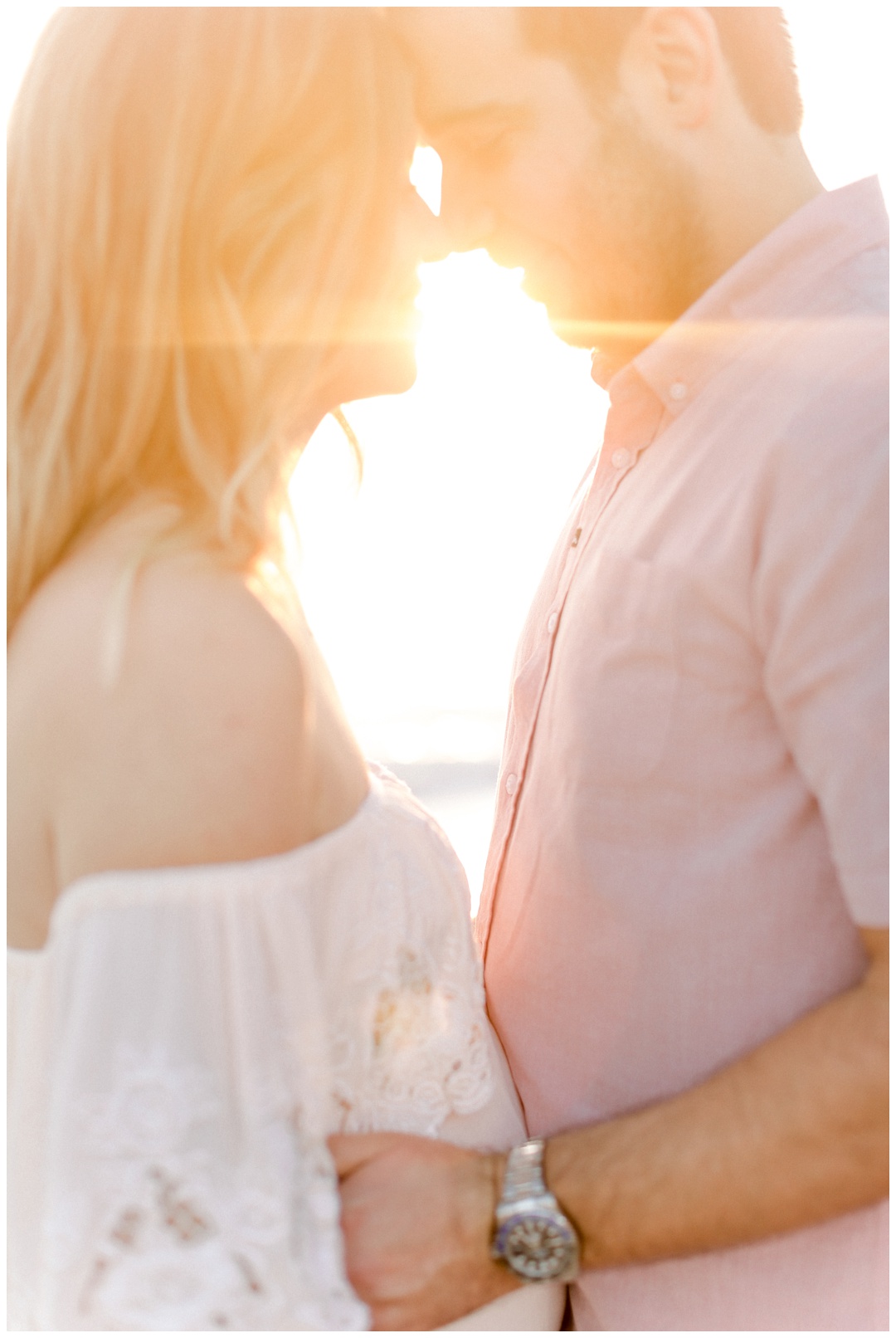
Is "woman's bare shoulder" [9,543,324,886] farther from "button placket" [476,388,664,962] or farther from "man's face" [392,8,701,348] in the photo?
"man's face" [392,8,701,348]

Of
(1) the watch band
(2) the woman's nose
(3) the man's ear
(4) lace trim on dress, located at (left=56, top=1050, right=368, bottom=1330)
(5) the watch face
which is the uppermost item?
(3) the man's ear

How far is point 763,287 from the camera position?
6.61 ft

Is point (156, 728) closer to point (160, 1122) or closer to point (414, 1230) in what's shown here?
point (160, 1122)

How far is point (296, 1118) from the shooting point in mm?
1593

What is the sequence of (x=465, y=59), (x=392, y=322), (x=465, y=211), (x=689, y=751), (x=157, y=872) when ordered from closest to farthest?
1. (x=157, y=872)
2. (x=689, y=751)
3. (x=392, y=322)
4. (x=465, y=59)
5. (x=465, y=211)

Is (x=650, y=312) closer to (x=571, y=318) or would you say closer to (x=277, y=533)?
(x=571, y=318)

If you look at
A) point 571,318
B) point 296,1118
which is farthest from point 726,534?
point 296,1118

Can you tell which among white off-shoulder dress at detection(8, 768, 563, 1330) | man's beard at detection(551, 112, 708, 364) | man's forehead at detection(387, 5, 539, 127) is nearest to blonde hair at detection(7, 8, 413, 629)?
man's forehead at detection(387, 5, 539, 127)

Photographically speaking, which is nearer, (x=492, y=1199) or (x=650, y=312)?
(x=492, y=1199)

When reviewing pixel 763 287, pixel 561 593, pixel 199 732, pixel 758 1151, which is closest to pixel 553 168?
pixel 763 287

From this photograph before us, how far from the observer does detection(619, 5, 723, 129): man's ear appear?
2.16 metres

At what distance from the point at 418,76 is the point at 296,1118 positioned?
2001 mm

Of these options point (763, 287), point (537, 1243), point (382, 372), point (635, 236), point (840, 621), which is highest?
point (635, 236)

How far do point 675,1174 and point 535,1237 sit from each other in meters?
0.25
